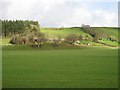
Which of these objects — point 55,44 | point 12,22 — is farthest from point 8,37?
point 55,44

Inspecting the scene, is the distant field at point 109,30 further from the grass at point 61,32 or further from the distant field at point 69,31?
the grass at point 61,32

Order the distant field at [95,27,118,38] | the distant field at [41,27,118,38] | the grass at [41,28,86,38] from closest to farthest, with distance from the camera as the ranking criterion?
the grass at [41,28,86,38], the distant field at [41,27,118,38], the distant field at [95,27,118,38]

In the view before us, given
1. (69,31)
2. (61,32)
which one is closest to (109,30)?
(69,31)

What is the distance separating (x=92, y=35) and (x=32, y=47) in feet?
194

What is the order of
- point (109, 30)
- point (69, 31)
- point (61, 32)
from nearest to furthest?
point (61, 32)
point (69, 31)
point (109, 30)

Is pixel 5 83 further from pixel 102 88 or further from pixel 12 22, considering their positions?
pixel 12 22

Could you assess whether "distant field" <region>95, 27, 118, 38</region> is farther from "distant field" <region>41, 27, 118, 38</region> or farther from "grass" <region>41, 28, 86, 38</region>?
"grass" <region>41, 28, 86, 38</region>

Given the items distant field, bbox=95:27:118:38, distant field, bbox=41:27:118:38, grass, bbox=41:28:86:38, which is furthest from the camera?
distant field, bbox=95:27:118:38

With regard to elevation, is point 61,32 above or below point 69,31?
below

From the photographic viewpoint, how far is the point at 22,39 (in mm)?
116062

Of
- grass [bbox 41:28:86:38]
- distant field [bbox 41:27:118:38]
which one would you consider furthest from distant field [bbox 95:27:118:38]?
grass [bbox 41:28:86:38]

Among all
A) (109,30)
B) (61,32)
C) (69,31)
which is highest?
(109,30)

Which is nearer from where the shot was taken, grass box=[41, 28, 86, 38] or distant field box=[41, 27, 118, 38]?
grass box=[41, 28, 86, 38]

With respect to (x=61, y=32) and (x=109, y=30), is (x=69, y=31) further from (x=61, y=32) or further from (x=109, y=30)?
(x=109, y=30)
